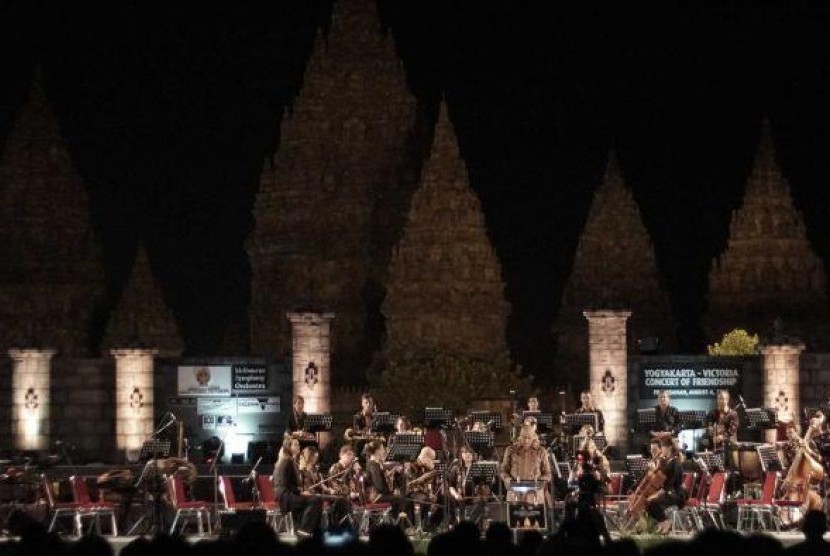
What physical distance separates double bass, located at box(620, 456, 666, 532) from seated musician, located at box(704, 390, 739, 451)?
269 cm

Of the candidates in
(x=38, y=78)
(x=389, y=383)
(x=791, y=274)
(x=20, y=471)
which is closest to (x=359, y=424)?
(x=20, y=471)

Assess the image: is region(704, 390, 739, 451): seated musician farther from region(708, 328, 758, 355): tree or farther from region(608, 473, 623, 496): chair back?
region(708, 328, 758, 355): tree

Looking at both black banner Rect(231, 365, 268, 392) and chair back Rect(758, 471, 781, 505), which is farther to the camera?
black banner Rect(231, 365, 268, 392)

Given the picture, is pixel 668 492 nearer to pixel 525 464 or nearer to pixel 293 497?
pixel 525 464

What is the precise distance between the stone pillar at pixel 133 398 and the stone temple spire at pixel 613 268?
71.3 feet

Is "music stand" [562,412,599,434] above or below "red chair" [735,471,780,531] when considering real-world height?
above

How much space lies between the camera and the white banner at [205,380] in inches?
1631

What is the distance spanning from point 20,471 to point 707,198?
40842mm

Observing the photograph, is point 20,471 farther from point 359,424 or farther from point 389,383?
point 389,383

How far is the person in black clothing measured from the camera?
29594mm

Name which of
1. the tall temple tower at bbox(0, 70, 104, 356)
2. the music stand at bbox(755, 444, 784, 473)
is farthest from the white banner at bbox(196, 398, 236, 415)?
the tall temple tower at bbox(0, 70, 104, 356)

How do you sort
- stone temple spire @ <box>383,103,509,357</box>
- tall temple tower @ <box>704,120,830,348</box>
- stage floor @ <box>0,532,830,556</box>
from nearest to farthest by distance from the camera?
stage floor @ <box>0,532,830,556</box>, stone temple spire @ <box>383,103,509,357</box>, tall temple tower @ <box>704,120,830,348</box>

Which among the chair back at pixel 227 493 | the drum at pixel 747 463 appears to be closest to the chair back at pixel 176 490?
the chair back at pixel 227 493

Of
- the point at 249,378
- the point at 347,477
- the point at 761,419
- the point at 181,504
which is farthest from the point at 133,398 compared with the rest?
the point at 761,419
